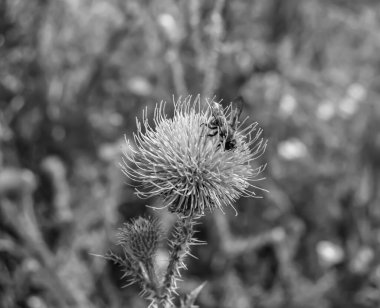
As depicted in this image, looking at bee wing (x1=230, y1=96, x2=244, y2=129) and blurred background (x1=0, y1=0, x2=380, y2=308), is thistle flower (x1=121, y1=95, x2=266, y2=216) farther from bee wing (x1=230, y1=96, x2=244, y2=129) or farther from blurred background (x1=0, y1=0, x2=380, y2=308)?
blurred background (x1=0, y1=0, x2=380, y2=308)

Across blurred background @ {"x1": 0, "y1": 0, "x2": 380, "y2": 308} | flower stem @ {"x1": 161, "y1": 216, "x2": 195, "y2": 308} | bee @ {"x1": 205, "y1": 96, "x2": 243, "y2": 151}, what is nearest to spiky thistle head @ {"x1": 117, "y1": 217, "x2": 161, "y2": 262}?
flower stem @ {"x1": 161, "y1": 216, "x2": 195, "y2": 308}

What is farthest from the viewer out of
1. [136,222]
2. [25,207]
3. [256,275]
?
[256,275]

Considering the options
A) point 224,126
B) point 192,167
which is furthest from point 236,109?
point 192,167

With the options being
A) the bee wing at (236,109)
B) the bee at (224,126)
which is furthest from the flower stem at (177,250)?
the bee wing at (236,109)

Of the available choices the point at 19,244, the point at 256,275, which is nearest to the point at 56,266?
the point at 19,244

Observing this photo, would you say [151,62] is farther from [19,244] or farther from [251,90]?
[19,244]

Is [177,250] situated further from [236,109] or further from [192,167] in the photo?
[236,109]
